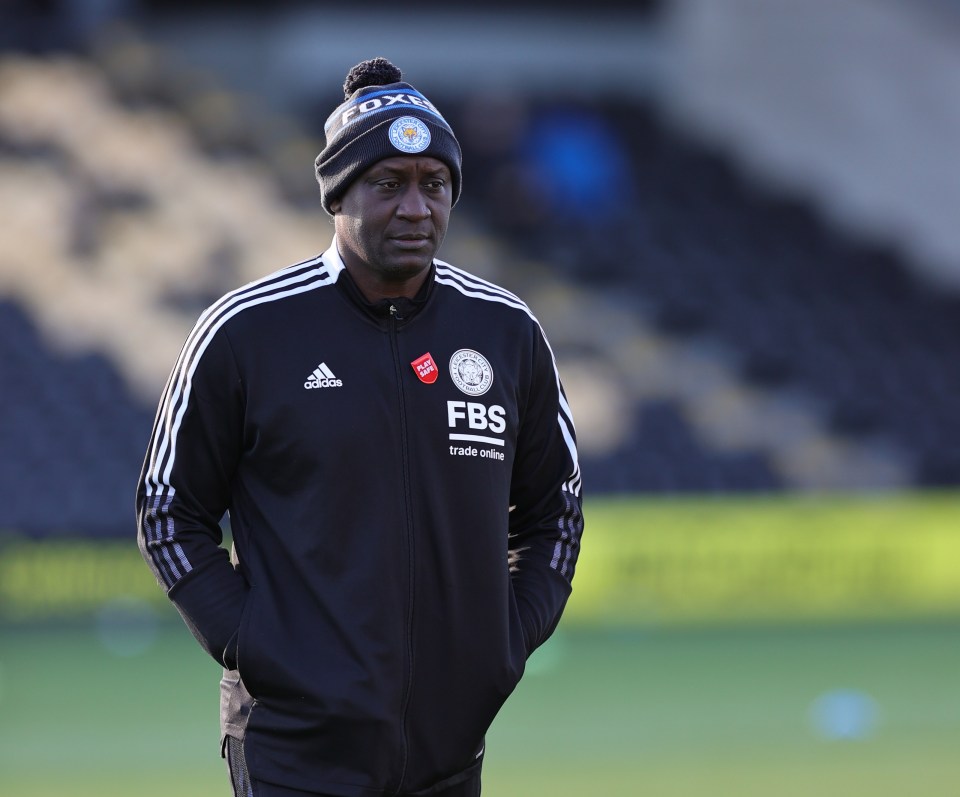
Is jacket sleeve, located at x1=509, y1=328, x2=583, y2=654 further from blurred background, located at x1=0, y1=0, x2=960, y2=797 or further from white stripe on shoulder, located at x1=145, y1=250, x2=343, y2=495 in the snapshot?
blurred background, located at x1=0, y1=0, x2=960, y2=797

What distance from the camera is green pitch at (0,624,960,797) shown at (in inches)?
219

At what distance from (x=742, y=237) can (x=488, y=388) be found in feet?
37.7

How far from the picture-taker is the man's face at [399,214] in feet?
8.15

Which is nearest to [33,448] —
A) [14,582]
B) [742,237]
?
[14,582]

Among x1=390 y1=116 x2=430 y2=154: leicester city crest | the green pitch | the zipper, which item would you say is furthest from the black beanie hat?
the green pitch

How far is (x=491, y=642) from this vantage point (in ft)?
8.29

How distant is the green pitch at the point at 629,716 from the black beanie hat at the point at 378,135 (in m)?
3.28

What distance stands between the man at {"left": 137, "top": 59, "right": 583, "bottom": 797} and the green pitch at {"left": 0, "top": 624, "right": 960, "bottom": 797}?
2967mm

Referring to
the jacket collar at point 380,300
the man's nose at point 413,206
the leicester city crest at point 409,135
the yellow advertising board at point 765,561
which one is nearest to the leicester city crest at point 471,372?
the jacket collar at point 380,300

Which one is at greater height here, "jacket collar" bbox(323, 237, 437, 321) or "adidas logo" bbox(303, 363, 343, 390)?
"jacket collar" bbox(323, 237, 437, 321)

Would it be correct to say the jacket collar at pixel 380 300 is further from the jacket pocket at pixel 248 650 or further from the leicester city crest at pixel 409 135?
the jacket pocket at pixel 248 650

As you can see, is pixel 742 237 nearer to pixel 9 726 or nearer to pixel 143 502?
pixel 9 726

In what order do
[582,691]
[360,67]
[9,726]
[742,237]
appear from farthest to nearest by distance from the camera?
[742,237], [582,691], [9,726], [360,67]

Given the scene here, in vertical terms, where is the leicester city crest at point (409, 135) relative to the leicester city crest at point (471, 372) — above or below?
above
